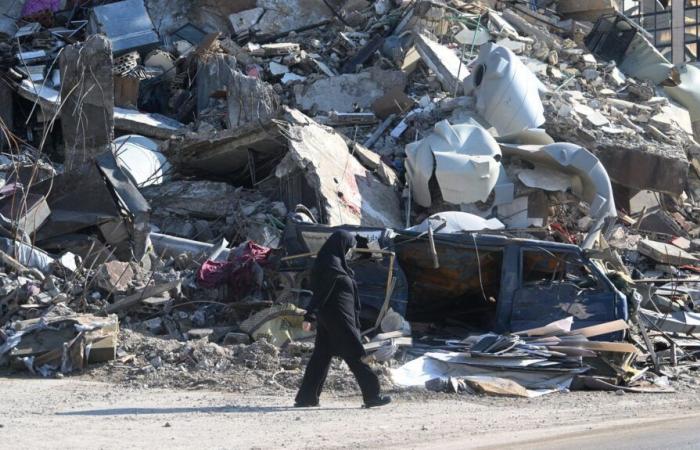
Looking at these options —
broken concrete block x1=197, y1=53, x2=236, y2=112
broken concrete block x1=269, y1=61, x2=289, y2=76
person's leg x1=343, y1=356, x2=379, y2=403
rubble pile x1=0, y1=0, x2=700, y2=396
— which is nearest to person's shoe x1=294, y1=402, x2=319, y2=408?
person's leg x1=343, y1=356, x2=379, y2=403

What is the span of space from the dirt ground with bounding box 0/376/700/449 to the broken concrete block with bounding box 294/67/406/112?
9932 millimetres

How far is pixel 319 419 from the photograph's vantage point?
25.0ft

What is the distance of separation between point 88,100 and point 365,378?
9233mm

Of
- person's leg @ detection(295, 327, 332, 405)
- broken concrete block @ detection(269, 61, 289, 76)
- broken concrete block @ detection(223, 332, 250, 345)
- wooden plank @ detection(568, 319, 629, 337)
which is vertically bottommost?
broken concrete block @ detection(223, 332, 250, 345)

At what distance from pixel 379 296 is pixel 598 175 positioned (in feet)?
17.9

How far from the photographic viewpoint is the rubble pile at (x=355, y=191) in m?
10.2

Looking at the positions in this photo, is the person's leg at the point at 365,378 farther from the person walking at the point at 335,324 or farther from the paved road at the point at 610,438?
the paved road at the point at 610,438

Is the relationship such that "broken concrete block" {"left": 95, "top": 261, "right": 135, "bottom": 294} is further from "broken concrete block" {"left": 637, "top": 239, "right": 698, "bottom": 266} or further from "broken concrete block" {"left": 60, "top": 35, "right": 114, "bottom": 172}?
"broken concrete block" {"left": 637, "top": 239, "right": 698, "bottom": 266}

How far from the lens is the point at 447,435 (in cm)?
700

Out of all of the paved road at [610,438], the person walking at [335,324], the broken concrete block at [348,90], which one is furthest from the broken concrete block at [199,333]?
the broken concrete block at [348,90]

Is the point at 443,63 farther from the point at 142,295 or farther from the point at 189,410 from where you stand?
the point at 189,410

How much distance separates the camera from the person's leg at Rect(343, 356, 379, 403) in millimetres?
8109

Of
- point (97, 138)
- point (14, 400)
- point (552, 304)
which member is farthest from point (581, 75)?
point (14, 400)

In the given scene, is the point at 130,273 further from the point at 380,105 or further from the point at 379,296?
the point at 380,105
